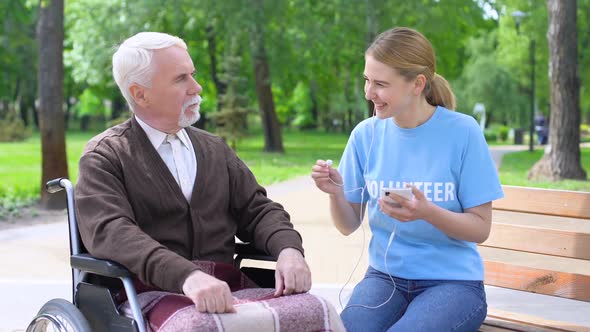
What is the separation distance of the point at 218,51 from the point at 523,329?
30.0 metres

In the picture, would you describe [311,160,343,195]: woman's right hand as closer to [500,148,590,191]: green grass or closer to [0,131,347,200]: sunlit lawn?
[0,131,347,200]: sunlit lawn

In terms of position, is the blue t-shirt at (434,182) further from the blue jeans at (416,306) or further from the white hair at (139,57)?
the white hair at (139,57)

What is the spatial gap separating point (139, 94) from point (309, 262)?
15.4 ft

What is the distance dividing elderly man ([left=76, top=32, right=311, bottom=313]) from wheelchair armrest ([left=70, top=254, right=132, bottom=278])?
0.10 feet

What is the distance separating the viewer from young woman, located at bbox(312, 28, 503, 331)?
10.1ft

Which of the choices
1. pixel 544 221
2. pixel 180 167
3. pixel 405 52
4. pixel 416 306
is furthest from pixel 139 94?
pixel 544 221

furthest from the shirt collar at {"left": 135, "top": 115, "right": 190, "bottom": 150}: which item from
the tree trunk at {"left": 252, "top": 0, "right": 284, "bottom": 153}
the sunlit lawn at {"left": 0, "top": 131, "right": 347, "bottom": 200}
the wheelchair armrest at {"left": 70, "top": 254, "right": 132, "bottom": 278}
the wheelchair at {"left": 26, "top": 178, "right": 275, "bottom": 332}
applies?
the tree trunk at {"left": 252, "top": 0, "right": 284, "bottom": 153}

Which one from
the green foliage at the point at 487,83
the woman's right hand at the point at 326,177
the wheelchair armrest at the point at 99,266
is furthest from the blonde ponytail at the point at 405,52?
the green foliage at the point at 487,83

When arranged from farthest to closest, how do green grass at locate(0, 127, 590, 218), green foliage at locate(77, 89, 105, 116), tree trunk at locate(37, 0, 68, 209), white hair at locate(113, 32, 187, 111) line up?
green foliage at locate(77, 89, 105, 116) < green grass at locate(0, 127, 590, 218) < tree trunk at locate(37, 0, 68, 209) < white hair at locate(113, 32, 187, 111)

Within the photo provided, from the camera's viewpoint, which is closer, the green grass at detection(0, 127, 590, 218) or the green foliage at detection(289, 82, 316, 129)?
the green grass at detection(0, 127, 590, 218)

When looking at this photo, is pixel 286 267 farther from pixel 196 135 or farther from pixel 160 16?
pixel 160 16

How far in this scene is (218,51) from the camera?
3275 cm

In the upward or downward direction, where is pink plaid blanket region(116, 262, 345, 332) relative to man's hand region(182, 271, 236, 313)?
downward

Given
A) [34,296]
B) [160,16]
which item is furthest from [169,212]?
[160,16]
